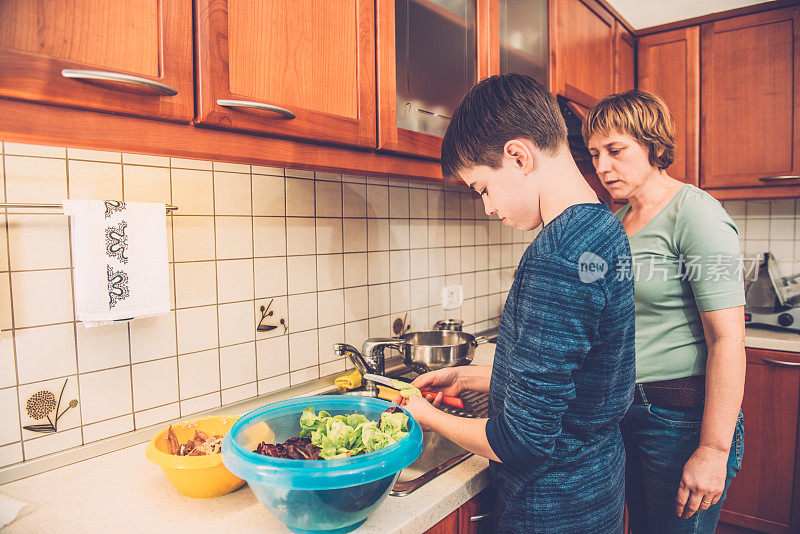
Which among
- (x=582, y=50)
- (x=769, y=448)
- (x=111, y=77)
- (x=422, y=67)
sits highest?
(x=582, y=50)

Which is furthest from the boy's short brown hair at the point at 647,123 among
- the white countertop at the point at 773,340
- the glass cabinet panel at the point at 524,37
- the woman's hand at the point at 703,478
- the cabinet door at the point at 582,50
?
the white countertop at the point at 773,340

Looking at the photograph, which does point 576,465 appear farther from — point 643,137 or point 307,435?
point 643,137

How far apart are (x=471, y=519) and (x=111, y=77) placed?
987 mm

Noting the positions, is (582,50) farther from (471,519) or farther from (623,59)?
(471,519)

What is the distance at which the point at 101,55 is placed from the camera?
0.67 m

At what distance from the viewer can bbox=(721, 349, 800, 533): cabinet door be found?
1.88 metres

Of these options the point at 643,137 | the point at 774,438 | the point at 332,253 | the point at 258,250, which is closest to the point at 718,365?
→ the point at 643,137

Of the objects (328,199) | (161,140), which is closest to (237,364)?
(328,199)

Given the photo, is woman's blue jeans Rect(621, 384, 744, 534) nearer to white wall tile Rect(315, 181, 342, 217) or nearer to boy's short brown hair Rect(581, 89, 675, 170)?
boy's short brown hair Rect(581, 89, 675, 170)

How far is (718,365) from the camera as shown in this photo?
1052 millimetres

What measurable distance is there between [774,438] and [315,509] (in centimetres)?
207

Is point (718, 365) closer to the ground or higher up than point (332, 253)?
closer to the ground

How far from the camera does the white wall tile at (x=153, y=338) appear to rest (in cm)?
102

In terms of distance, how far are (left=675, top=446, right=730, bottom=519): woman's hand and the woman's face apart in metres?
0.65
